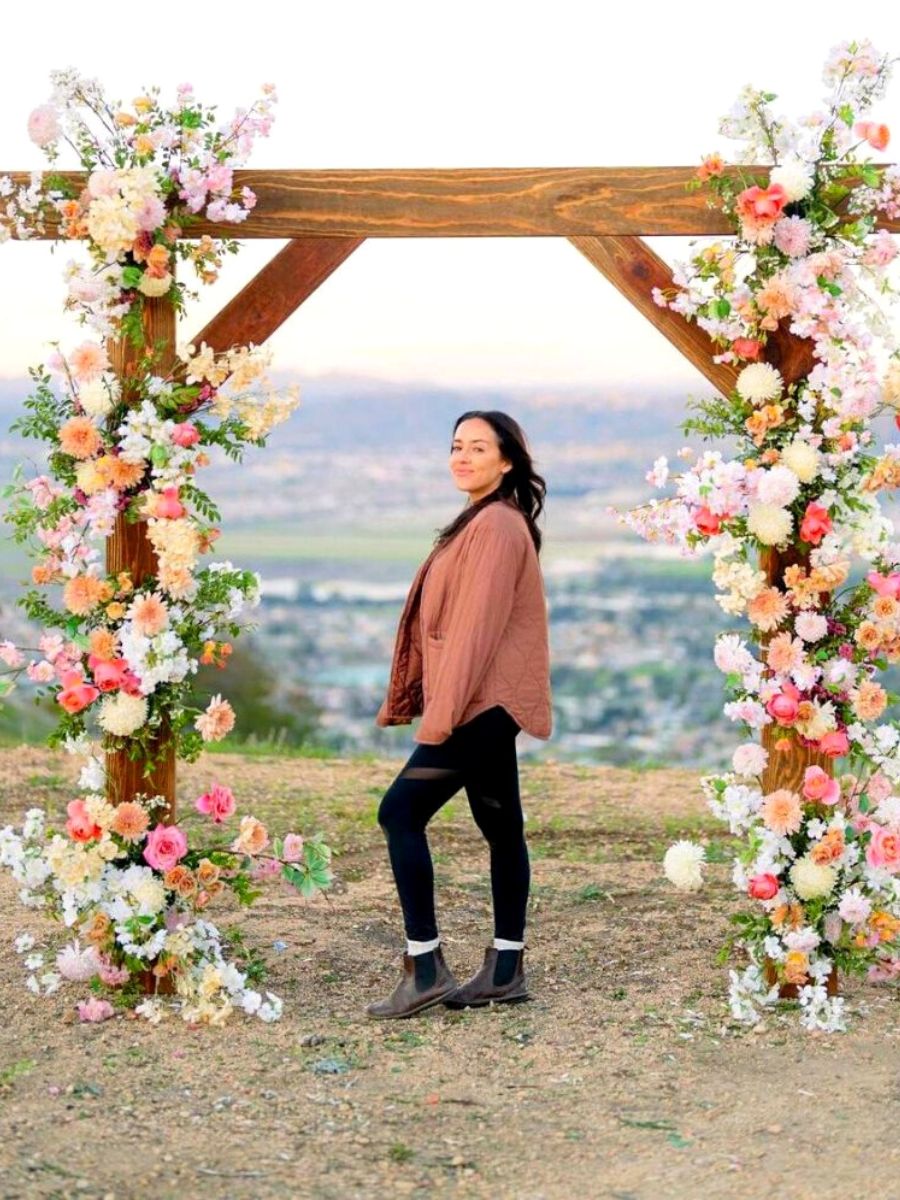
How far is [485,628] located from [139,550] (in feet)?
3.99

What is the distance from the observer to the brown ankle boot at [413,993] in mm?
5082

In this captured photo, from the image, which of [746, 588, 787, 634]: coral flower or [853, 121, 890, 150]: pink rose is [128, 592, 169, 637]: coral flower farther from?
[853, 121, 890, 150]: pink rose

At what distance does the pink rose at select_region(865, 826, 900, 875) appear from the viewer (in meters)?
5.09

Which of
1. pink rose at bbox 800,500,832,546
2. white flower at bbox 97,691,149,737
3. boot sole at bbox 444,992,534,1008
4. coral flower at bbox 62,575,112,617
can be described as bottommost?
boot sole at bbox 444,992,534,1008

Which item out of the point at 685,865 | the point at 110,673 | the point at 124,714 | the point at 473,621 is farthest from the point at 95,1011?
the point at 685,865

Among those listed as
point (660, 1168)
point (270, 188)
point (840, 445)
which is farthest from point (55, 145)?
point (660, 1168)

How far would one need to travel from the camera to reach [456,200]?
5.21 m

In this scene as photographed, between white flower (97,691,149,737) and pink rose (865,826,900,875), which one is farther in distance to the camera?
pink rose (865,826,900,875)

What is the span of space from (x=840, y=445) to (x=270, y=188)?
6.70ft

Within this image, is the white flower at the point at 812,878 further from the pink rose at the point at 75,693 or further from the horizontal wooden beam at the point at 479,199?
the pink rose at the point at 75,693

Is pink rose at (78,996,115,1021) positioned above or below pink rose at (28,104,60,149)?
below

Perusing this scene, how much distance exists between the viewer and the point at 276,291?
518 cm

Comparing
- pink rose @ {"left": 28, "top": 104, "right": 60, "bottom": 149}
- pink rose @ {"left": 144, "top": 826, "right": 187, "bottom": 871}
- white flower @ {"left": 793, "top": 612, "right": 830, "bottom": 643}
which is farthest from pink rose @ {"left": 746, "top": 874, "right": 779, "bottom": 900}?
pink rose @ {"left": 28, "top": 104, "right": 60, "bottom": 149}

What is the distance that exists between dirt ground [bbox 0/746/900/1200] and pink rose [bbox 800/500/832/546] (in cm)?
158
